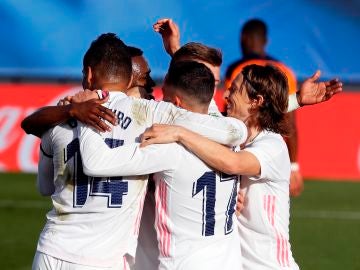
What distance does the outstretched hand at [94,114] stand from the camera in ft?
→ 15.9

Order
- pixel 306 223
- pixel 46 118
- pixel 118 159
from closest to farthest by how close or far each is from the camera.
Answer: pixel 118 159 < pixel 46 118 < pixel 306 223

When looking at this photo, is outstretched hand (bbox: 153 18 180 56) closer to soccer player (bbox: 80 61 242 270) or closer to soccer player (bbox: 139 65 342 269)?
soccer player (bbox: 139 65 342 269)

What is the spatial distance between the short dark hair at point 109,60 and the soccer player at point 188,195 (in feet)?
0.76

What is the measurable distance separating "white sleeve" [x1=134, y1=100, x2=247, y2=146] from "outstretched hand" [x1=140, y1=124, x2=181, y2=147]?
11 centimetres

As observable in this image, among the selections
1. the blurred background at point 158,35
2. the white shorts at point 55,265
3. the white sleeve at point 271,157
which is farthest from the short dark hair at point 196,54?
the blurred background at point 158,35

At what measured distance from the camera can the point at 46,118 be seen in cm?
504

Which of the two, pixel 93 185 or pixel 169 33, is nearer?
pixel 93 185

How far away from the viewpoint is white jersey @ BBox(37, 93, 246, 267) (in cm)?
493

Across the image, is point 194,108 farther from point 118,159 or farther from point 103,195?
point 103,195

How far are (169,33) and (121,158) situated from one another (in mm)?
1645

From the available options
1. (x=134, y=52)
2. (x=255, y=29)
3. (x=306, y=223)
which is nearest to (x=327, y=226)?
(x=306, y=223)

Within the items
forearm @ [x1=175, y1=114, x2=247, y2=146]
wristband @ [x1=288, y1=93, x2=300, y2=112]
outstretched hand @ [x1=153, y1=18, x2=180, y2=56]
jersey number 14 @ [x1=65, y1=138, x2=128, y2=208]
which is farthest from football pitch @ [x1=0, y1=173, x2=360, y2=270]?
forearm @ [x1=175, y1=114, x2=247, y2=146]

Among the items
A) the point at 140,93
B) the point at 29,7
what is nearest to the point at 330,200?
the point at 29,7

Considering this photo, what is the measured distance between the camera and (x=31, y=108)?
15.1m
